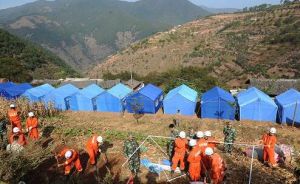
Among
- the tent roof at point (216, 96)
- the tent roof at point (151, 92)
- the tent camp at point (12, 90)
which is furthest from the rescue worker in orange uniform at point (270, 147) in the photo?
the tent camp at point (12, 90)

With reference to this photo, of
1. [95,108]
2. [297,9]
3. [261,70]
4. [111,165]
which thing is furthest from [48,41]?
[111,165]

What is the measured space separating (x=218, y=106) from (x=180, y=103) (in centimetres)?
281

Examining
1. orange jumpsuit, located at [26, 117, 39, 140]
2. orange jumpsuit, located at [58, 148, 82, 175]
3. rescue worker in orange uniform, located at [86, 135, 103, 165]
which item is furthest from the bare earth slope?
orange jumpsuit, located at [58, 148, 82, 175]

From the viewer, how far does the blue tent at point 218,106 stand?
20.7m

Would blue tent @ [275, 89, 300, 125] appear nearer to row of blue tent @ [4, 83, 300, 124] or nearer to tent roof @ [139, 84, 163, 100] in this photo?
row of blue tent @ [4, 83, 300, 124]

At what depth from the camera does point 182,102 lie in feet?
72.4

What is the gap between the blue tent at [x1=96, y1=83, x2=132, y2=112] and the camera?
2339cm

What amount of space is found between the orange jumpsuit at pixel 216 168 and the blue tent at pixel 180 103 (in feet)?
40.8

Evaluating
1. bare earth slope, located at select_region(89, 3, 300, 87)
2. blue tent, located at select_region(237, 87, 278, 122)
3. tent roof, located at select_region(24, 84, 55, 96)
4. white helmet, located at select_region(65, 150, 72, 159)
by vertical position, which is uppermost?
white helmet, located at select_region(65, 150, 72, 159)

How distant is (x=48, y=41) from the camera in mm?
188875

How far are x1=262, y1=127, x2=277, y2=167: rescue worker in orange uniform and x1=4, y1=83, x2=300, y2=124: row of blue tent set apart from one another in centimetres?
830

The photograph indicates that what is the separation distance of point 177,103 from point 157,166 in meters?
10.2

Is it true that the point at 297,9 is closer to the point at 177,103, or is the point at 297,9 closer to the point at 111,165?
the point at 177,103

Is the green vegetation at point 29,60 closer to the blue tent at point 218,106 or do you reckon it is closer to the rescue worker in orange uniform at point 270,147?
the blue tent at point 218,106
